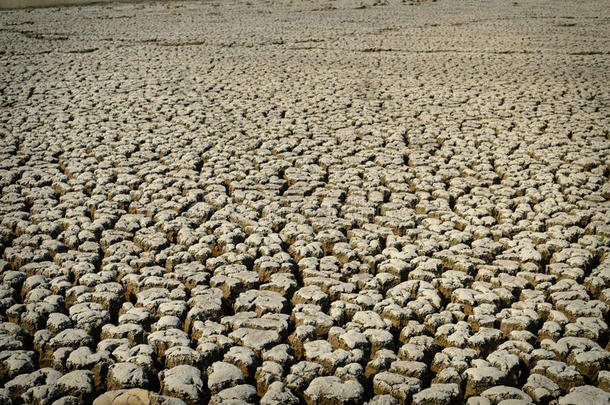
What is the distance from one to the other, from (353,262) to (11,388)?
119 cm

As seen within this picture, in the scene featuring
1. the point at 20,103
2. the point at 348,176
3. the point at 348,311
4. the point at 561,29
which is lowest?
the point at 348,311

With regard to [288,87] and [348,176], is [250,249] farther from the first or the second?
[288,87]

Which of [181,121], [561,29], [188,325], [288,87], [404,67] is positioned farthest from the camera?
[561,29]

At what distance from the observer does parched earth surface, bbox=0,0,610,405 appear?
4.79 ft

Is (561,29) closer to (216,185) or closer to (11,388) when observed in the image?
(216,185)

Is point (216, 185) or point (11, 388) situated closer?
point (11, 388)

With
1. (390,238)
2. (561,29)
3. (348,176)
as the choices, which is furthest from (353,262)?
(561,29)

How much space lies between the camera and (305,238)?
7.18 ft

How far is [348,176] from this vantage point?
2.80 metres

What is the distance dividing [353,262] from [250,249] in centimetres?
42

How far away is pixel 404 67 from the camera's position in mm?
5430

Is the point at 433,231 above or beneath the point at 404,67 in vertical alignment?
beneath

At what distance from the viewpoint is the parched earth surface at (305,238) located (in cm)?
146

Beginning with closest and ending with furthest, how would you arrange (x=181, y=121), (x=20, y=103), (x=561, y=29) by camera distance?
(x=181, y=121) < (x=20, y=103) < (x=561, y=29)
